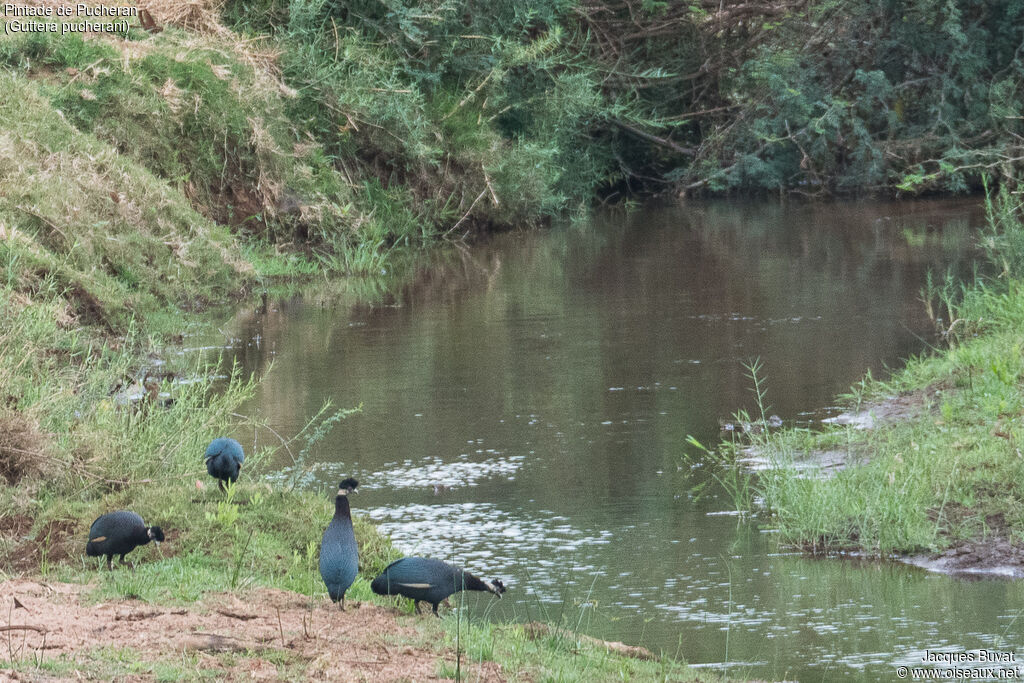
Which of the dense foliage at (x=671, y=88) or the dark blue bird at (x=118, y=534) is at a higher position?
the dense foliage at (x=671, y=88)

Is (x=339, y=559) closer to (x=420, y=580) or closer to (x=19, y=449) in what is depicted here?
(x=420, y=580)

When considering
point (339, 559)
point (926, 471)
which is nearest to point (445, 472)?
point (926, 471)

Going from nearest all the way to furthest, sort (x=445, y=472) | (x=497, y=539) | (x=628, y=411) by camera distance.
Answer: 1. (x=497, y=539)
2. (x=445, y=472)
3. (x=628, y=411)

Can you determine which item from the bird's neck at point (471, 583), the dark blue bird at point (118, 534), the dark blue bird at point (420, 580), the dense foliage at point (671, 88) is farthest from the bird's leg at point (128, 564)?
the dense foliage at point (671, 88)

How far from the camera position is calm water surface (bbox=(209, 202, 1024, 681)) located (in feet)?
20.5

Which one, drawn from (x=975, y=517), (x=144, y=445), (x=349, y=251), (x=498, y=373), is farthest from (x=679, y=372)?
(x=349, y=251)

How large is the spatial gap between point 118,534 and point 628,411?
4.88m

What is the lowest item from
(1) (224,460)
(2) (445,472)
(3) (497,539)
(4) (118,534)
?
(3) (497,539)

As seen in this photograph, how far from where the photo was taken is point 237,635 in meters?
5.01

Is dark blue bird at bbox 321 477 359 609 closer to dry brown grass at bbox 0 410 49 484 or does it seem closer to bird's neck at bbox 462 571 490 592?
bird's neck at bbox 462 571 490 592

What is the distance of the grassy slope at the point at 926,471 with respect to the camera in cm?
713

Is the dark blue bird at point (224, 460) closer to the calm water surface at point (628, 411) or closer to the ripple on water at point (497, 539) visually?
the ripple on water at point (497, 539)

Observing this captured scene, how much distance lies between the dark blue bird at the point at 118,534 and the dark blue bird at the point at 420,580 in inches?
42.8

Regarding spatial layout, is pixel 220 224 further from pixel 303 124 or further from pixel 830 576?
pixel 830 576
